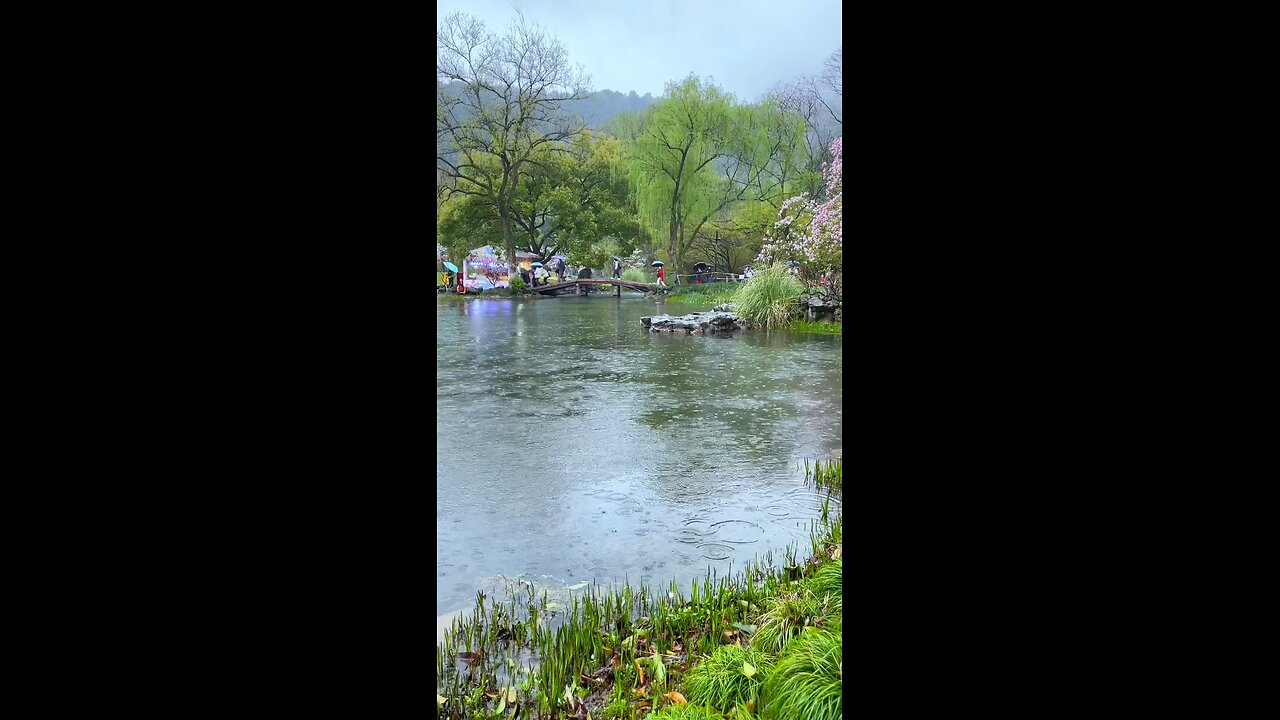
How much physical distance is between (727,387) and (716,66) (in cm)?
1013

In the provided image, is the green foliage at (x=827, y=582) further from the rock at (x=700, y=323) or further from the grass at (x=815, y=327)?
the rock at (x=700, y=323)

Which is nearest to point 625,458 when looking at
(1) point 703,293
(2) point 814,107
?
(1) point 703,293

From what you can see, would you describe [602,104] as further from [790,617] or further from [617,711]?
[617,711]

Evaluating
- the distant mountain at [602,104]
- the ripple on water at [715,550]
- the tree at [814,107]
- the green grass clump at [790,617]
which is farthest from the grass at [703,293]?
the green grass clump at [790,617]

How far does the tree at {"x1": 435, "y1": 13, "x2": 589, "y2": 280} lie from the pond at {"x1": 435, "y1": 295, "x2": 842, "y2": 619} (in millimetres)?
6888

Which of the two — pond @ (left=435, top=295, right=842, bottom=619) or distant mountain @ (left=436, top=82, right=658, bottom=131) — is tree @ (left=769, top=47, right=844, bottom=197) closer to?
distant mountain @ (left=436, top=82, right=658, bottom=131)

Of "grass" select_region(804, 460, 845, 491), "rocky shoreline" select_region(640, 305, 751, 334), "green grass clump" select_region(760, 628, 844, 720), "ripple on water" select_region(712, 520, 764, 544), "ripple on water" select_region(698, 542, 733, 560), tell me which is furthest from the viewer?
"rocky shoreline" select_region(640, 305, 751, 334)

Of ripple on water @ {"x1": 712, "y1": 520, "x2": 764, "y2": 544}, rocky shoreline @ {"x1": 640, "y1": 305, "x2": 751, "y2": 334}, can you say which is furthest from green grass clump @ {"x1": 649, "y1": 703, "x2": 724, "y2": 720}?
rocky shoreline @ {"x1": 640, "y1": 305, "x2": 751, "y2": 334}

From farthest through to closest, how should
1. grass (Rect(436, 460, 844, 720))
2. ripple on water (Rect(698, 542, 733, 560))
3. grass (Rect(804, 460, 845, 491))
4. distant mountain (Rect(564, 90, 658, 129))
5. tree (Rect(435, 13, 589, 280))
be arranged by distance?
distant mountain (Rect(564, 90, 658, 129))
tree (Rect(435, 13, 589, 280))
grass (Rect(804, 460, 845, 491))
ripple on water (Rect(698, 542, 733, 560))
grass (Rect(436, 460, 844, 720))

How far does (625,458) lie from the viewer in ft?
11.6

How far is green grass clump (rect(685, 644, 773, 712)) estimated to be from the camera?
1.51 meters

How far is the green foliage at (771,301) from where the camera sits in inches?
309

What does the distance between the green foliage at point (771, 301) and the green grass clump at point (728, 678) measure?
638 centimetres
